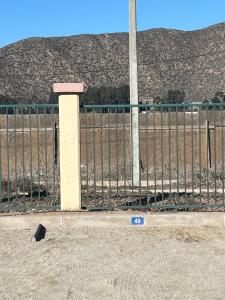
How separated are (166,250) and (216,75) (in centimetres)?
7184

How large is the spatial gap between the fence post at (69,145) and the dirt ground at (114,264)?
0.71 m

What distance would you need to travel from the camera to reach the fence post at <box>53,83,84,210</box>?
8.71 metres

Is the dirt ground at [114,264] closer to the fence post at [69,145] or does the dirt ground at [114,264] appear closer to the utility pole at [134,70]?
the fence post at [69,145]

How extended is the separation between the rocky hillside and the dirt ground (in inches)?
2320

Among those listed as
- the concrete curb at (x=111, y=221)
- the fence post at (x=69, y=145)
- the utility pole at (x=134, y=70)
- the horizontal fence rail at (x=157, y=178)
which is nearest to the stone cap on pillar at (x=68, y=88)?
the fence post at (x=69, y=145)

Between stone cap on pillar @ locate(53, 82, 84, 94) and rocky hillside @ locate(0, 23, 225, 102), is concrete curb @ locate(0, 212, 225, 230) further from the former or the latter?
rocky hillside @ locate(0, 23, 225, 102)

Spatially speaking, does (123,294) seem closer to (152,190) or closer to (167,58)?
(152,190)

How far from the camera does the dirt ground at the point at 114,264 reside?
5.55 m

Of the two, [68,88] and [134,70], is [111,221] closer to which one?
[68,88]

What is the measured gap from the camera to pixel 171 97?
67.6 meters

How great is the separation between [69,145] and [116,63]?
2912 inches

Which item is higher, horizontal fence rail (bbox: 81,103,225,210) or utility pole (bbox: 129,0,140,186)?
utility pole (bbox: 129,0,140,186)

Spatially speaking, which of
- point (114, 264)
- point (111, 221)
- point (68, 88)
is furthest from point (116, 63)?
point (114, 264)

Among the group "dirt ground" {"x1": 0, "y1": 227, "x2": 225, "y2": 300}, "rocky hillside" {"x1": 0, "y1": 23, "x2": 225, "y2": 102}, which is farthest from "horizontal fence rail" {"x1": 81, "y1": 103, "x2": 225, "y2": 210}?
"rocky hillside" {"x1": 0, "y1": 23, "x2": 225, "y2": 102}
